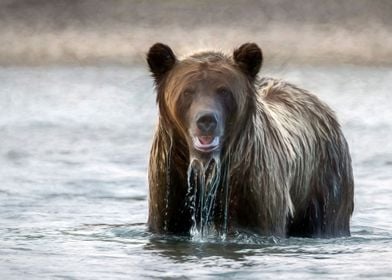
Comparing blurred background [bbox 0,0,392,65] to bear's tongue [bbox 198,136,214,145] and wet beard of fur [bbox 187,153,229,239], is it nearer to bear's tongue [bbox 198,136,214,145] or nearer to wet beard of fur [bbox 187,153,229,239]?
wet beard of fur [bbox 187,153,229,239]

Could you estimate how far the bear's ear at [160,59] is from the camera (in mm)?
11617

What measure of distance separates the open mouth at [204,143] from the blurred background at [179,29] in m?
17.0

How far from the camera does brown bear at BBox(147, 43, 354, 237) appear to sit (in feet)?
37.5

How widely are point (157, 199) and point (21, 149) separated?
23.5ft

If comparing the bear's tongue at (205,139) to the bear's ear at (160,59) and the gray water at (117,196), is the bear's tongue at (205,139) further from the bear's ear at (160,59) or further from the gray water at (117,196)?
the gray water at (117,196)

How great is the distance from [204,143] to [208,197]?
0.44 meters

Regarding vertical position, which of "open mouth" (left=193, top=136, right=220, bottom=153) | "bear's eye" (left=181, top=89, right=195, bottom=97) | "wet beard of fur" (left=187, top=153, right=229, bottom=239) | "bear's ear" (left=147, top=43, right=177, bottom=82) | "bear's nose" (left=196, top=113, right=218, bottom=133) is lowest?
"wet beard of fur" (left=187, top=153, right=229, bottom=239)

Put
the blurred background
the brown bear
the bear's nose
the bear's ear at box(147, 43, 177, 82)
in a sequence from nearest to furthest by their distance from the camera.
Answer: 1. the bear's nose
2. the brown bear
3. the bear's ear at box(147, 43, 177, 82)
4. the blurred background

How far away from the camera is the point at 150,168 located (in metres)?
11.8

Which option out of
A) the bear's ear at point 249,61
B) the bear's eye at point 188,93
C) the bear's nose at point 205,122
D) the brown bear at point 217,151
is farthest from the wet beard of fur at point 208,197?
the bear's ear at point 249,61

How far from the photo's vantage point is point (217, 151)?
11.5 meters

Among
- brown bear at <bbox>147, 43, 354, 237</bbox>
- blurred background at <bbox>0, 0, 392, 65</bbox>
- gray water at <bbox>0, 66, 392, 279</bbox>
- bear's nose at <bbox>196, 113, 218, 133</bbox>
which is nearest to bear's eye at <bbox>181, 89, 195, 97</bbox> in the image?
brown bear at <bbox>147, 43, 354, 237</bbox>

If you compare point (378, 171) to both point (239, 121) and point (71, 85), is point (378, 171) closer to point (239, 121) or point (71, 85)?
point (239, 121)

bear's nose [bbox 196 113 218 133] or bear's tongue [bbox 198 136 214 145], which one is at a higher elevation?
bear's nose [bbox 196 113 218 133]
